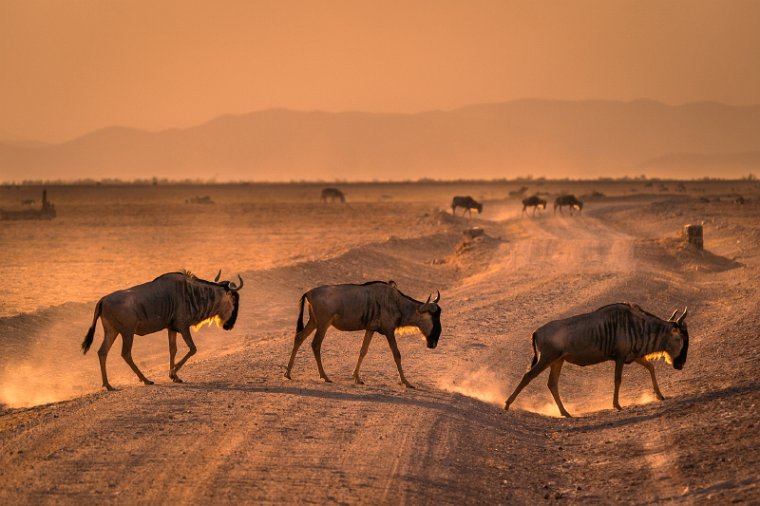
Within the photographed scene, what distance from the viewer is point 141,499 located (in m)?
9.83

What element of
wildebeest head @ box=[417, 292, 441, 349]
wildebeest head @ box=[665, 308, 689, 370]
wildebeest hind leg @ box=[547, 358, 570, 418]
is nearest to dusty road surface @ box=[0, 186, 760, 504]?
wildebeest hind leg @ box=[547, 358, 570, 418]

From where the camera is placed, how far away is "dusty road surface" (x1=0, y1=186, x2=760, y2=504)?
416 inches

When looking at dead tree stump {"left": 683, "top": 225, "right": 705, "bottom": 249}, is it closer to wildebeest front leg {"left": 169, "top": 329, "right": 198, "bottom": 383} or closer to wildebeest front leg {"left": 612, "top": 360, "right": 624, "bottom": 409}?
wildebeest front leg {"left": 612, "top": 360, "right": 624, "bottom": 409}

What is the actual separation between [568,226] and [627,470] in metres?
40.6

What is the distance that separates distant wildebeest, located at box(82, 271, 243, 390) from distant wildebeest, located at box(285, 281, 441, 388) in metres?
1.29

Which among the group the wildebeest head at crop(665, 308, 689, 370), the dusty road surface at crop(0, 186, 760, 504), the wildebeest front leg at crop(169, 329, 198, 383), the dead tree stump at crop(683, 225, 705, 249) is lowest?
the dusty road surface at crop(0, 186, 760, 504)

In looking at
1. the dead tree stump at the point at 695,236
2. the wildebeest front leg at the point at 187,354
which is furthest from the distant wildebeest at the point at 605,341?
the dead tree stump at the point at 695,236

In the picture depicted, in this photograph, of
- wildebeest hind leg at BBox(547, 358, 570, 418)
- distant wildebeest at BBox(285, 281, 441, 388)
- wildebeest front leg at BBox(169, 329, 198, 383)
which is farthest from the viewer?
distant wildebeest at BBox(285, 281, 441, 388)

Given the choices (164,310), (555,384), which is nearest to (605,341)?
(555,384)

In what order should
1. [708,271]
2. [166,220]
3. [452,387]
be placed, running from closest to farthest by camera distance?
[452,387], [708,271], [166,220]

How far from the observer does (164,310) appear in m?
15.7

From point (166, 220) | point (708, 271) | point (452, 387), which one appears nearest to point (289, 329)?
point (452, 387)

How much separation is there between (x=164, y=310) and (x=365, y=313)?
117 inches

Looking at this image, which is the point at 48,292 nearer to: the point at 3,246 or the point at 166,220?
the point at 3,246
